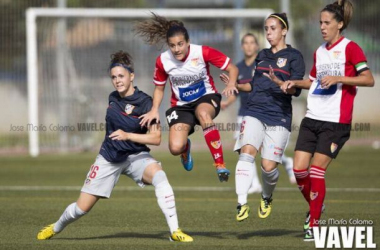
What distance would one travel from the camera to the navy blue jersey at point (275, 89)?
927 cm

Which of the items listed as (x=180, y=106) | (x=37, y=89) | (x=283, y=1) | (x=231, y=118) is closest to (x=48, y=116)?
(x=37, y=89)

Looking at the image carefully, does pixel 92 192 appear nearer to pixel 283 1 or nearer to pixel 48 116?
pixel 48 116

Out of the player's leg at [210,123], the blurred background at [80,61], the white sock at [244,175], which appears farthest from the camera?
the blurred background at [80,61]

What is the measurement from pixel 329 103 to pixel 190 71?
1954 millimetres

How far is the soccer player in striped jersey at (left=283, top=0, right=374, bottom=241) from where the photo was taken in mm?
8625

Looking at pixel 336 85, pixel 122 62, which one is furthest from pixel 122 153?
pixel 336 85

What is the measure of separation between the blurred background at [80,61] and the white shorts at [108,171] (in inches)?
519

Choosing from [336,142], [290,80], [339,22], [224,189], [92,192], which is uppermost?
[339,22]

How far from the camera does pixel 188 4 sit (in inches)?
1006

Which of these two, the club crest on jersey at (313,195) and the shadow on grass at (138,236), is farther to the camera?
the shadow on grass at (138,236)

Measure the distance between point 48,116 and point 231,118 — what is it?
17.5 ft

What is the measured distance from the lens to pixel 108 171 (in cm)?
873

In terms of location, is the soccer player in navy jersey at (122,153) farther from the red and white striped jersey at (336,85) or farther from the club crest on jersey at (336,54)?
the club crest on jersey at (336,54)

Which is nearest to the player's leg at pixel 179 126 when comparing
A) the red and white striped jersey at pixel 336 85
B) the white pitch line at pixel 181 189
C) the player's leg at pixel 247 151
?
the player's leg at pixel 247 151
